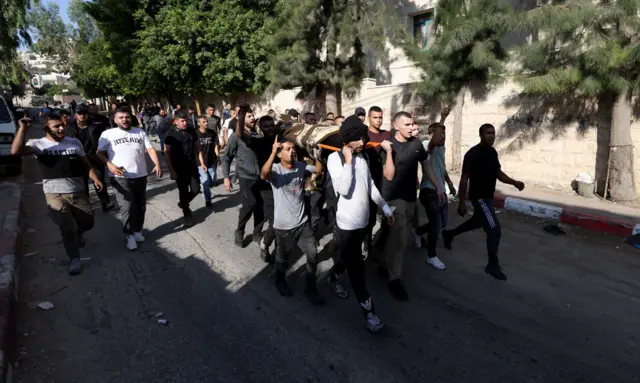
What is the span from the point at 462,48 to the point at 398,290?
22.3 feet

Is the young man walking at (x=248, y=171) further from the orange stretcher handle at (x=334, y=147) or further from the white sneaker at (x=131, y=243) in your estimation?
the white sneaker at (x=131, y=243)

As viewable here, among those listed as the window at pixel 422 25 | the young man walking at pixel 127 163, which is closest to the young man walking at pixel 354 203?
the young man walking at pixel 127 163

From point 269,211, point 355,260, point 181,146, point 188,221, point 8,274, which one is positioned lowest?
point 188,221

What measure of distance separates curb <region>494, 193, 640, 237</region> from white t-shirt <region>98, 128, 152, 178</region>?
5996mm

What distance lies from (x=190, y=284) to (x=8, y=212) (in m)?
3.94

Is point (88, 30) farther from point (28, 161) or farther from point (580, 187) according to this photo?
point (580, 187)

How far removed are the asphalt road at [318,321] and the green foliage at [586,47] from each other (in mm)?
3090

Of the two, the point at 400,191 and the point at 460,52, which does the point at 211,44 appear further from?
the point at 400,191

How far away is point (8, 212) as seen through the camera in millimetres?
6504

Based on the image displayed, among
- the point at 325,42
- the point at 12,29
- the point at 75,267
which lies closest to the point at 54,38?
the point at 12,29

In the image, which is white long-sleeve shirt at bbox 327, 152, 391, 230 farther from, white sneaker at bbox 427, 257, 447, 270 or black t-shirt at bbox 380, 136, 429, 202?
white sneaker at bbox 427, 257, 447, 270

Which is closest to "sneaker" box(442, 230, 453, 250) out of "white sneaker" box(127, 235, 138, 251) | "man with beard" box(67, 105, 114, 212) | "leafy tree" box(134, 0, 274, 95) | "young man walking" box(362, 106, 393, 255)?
"young man walking" box(362, 106, 393, 255)

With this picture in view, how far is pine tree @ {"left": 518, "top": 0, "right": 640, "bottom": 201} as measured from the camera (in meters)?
6.80

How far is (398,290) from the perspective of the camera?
4.20 metres
